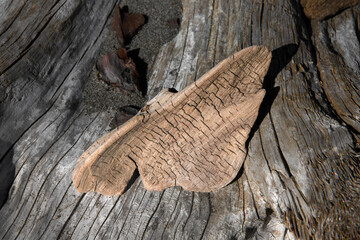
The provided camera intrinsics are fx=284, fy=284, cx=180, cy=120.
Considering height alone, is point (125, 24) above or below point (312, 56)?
above

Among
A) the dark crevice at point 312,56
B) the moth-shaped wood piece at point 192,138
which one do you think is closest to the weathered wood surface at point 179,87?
the dark crevice at point 312,56

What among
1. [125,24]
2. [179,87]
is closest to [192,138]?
[179,87]

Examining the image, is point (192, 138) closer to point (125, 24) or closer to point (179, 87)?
point (179, 87)

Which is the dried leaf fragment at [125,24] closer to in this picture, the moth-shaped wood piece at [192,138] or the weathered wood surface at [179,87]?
the weathered wood surface at [179,87]

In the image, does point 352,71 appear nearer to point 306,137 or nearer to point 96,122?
point 306,137

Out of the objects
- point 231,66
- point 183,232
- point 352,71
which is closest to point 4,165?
Result: point 183,232

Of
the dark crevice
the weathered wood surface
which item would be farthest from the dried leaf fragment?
the dark crevice

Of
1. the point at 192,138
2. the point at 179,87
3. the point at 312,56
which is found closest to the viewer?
the point at 192,138

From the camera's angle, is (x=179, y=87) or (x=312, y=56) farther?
(x=312, y=56)
